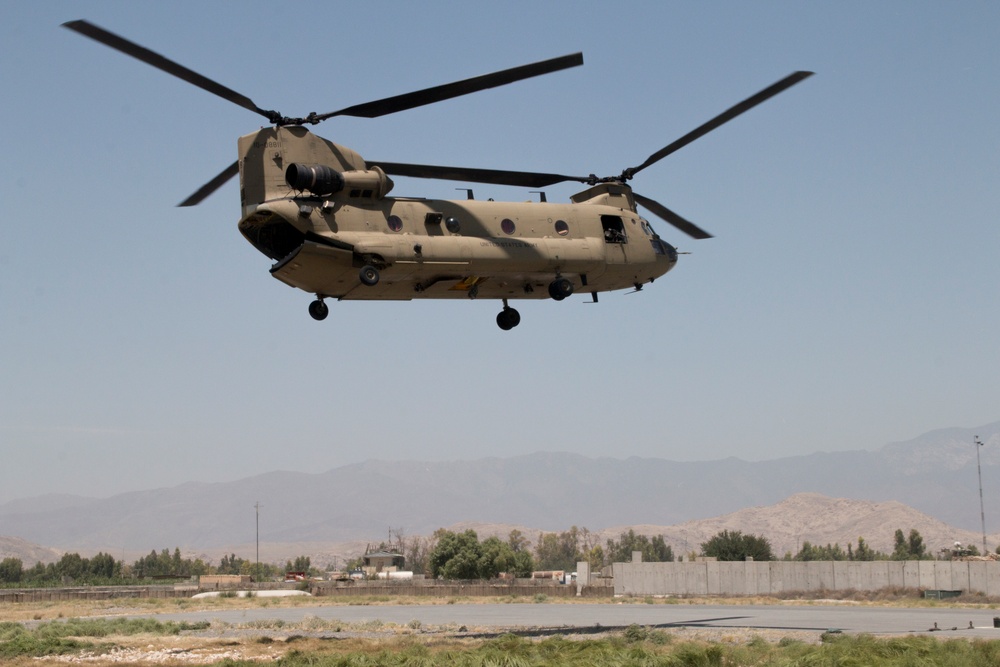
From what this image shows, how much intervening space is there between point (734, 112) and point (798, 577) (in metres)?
47.0

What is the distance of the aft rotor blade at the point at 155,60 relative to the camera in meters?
21.0

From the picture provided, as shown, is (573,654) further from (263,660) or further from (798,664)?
(263,660)

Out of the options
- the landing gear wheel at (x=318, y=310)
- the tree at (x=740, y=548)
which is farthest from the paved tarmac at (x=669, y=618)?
the tree at (x=740, y=548)

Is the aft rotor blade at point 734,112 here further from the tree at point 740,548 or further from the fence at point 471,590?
the tree at point 740,548

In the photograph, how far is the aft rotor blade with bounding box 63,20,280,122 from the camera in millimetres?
21047

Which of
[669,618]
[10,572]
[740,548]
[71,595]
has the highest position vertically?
[740,548]

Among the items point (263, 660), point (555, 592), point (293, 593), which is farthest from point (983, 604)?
point (293, 593)

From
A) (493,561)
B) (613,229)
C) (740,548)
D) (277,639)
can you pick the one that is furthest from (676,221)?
(493,561)

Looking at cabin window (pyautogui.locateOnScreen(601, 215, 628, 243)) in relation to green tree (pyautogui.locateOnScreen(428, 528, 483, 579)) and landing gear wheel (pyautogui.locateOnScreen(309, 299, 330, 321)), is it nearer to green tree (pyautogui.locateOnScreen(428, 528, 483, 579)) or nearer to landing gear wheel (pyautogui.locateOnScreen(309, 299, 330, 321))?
landing gear wheel (pyautogui.locateOnScreen(309, 299, 330, 321))

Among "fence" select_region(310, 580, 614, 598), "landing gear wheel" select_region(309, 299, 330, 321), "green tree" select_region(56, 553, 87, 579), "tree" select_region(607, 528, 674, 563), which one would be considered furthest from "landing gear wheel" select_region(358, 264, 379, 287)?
"green tree" select_region(56, 553, 87, 579)

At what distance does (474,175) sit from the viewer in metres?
28.5

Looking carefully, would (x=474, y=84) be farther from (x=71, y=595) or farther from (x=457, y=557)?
(x=457, y=557)

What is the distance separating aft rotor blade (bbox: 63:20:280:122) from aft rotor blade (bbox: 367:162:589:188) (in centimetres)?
420

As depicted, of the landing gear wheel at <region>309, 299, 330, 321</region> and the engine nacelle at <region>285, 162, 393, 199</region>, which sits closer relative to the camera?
the engine nacelle at <region>285, 162, 393, 199</region>
